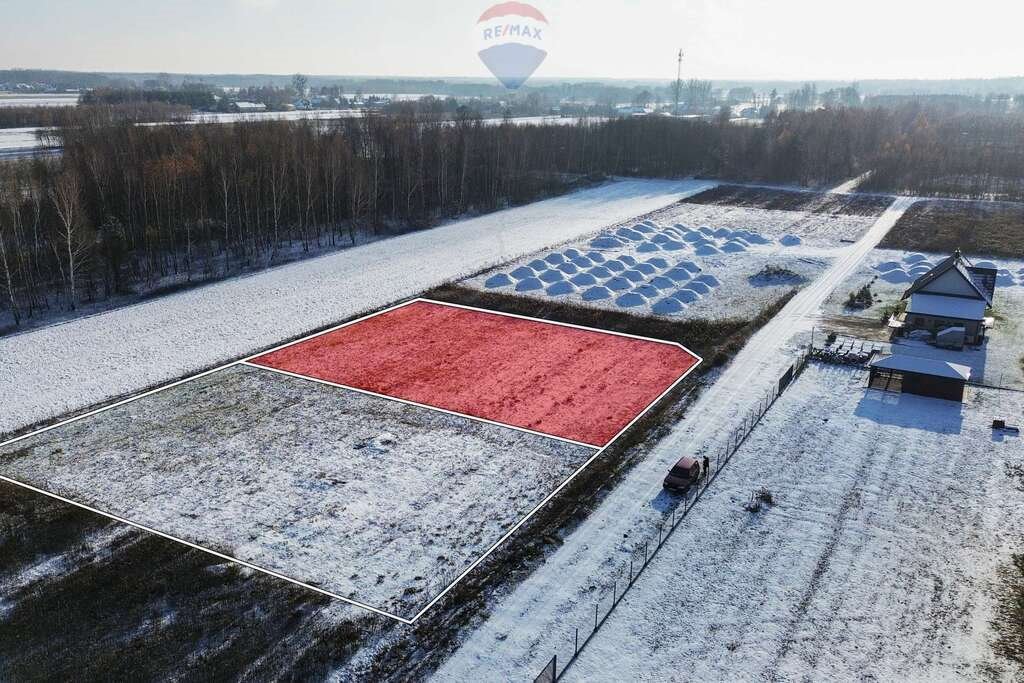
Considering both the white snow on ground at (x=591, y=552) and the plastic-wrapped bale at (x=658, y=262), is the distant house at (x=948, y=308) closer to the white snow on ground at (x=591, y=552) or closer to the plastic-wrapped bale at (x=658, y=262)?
the white snow on ground at (x=591, y=552)

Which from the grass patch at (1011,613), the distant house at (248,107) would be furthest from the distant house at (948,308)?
the distant house at (248,107)

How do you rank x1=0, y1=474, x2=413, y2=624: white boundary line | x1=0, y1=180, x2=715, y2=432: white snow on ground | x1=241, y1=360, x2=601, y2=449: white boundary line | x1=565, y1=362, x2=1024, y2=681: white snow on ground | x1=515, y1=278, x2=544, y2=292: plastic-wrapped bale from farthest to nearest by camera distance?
1. x1=515, y1=278, x2=544, y2=292: plastic-wrapped bale
2. x1=0, y1=180, x2=715, y2=432: white snow on ground
3. x1=241, y1=360, x2=601, y2=449: white boundary line
4. x1=0, y1=474, x2=413, y2=624: white boundary line
5. x1=565, y1=362, x2=1024, y2=681: white snow on ground

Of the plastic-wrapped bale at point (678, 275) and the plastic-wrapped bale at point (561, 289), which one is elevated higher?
the plastic-wrapped bale at point (678, 275)

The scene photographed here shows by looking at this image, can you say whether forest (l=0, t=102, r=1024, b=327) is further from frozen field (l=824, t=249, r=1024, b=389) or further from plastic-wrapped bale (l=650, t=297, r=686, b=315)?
frozen field (l=824, t=249, r=1024, b=389)

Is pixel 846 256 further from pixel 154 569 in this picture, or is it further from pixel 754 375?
pixel 154 569


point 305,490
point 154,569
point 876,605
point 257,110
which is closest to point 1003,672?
point 876,605

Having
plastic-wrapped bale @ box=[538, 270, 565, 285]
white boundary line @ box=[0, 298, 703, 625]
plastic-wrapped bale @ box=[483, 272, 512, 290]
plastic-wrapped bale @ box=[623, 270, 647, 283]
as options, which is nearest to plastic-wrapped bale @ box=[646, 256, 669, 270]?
plastic-wrapped bale @ box=[623, 270, 647, 283]
